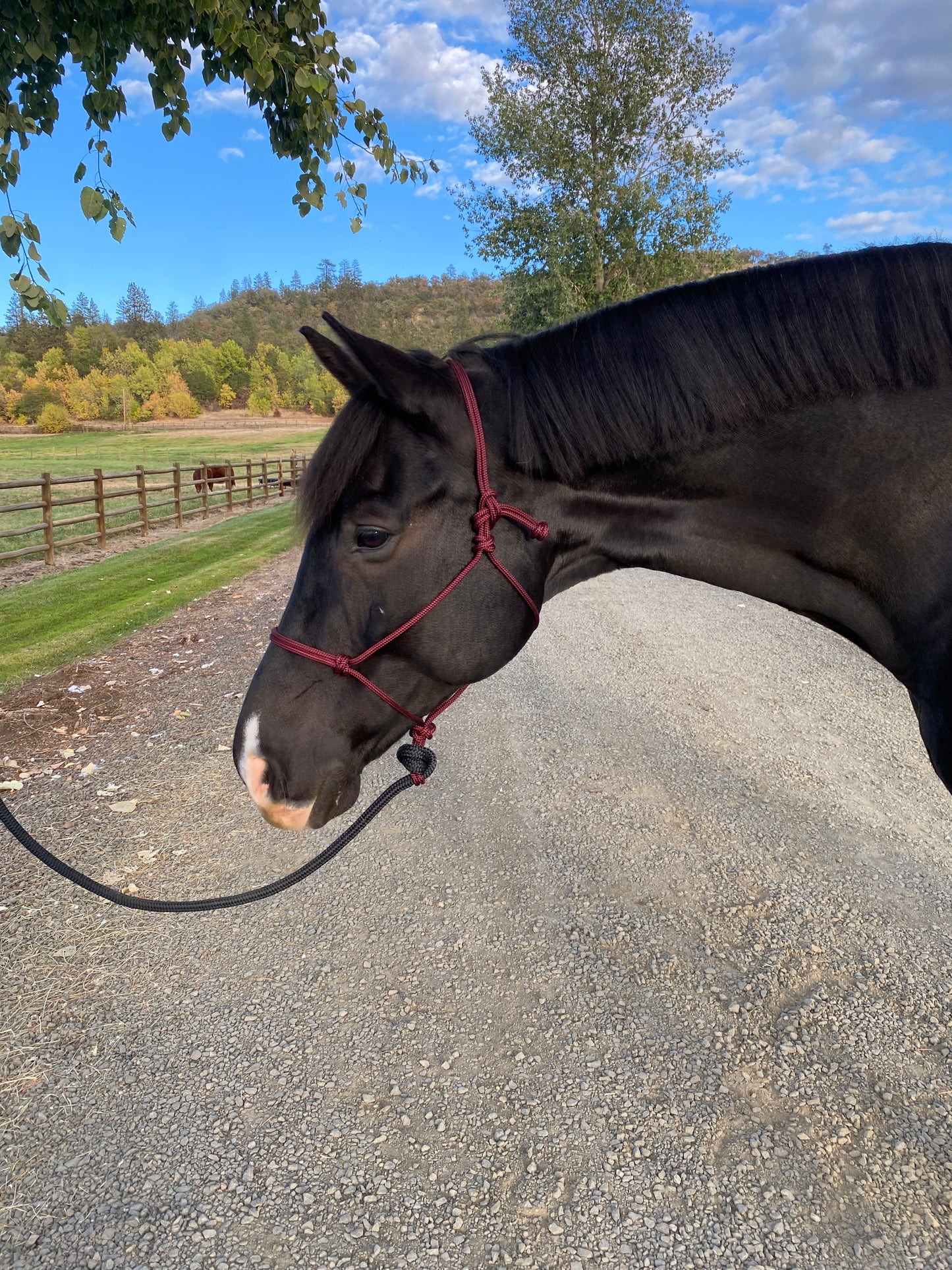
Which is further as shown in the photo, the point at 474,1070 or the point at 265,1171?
the point at 474,1070

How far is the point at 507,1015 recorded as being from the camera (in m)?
2.64

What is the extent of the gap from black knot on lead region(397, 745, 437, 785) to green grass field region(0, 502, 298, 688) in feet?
8.66

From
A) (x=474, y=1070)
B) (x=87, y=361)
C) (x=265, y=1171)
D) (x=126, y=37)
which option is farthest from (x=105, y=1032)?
(x=87, y=361)

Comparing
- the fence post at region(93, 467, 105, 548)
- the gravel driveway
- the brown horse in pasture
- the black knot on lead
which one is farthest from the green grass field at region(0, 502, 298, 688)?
the brown horse in pasture

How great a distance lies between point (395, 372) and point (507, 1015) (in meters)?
2.36

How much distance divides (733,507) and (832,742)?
140 inches

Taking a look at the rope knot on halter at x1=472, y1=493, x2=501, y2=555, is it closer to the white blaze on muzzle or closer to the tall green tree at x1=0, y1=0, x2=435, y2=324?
the white blaze on muzzle

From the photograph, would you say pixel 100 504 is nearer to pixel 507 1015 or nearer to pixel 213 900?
pixel 213 900

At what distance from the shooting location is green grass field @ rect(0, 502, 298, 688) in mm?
7188

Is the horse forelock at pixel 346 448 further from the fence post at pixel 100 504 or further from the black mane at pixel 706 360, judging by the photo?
the fence post at pixel 100 504

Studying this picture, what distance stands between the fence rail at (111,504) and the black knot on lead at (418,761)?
7.33 m

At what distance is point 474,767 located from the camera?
4617 mm

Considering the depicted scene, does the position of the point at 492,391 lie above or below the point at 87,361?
below

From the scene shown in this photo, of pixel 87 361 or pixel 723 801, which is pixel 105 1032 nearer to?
pixel 723 801
